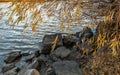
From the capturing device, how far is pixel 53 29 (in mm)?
15633

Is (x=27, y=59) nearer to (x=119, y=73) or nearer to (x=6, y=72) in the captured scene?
(x=6, y=72)

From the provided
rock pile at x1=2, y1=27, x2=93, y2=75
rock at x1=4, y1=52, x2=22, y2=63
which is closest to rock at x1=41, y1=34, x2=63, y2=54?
rock pile at x1=2, y1=27, x2=93, y2=75

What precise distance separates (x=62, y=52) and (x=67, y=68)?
1.43m

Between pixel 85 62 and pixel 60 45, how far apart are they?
6.36 feet

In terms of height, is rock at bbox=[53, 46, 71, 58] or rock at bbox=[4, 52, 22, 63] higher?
rock at bbox=[53, 46, 71, 58]

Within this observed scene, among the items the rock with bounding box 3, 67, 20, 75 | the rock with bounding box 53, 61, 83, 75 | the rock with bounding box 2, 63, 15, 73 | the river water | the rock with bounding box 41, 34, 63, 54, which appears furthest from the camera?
the river water

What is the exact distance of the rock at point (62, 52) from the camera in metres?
7.45

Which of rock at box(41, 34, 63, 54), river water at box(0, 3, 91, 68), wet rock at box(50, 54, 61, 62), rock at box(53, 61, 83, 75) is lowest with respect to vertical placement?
river water at box(0, 3, 91, 68)

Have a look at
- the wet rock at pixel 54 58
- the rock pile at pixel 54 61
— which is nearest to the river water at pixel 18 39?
the rock pile at pixel 54 61

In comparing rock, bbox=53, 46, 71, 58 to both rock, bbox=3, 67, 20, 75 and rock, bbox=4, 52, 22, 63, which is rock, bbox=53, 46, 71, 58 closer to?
rock, bbox=3, 67, 20, 75

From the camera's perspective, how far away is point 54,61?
7.50m

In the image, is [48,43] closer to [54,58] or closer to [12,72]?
[54,58]

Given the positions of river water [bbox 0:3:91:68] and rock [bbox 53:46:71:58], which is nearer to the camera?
rock [bbox 53:46:71:58]

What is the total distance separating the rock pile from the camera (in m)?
6.27
